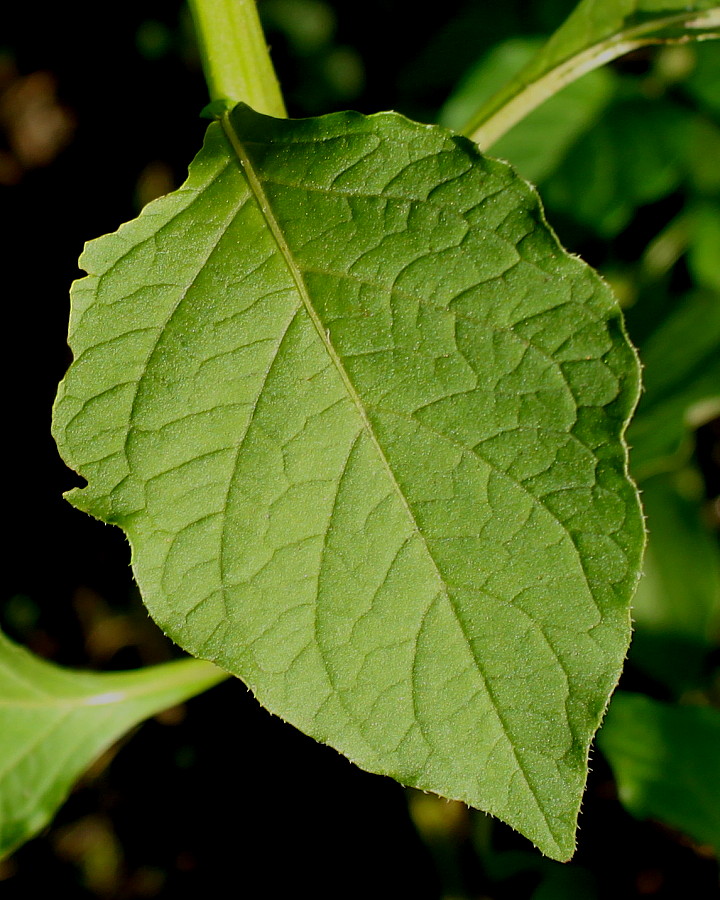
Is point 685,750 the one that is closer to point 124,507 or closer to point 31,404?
point 124,507

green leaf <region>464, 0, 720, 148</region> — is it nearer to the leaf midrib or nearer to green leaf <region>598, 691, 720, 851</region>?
the leaf midrib

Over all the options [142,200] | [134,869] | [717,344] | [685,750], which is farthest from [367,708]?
[142,200]

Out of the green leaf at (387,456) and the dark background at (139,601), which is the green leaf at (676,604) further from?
A: the green leaf at (387,456)

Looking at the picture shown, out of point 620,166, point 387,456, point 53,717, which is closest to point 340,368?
point 387,456

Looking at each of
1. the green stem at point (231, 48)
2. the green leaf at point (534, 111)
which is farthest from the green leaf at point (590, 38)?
the green leaf at point (534, 111)

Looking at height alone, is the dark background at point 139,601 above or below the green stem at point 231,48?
below


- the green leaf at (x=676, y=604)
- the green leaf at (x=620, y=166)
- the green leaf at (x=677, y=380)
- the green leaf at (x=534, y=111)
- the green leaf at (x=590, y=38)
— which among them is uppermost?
the green leaf at (x=590, y=38)

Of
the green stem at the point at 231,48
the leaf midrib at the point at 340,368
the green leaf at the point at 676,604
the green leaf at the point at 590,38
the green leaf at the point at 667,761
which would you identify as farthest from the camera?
the green leaf at the point at 676,604
